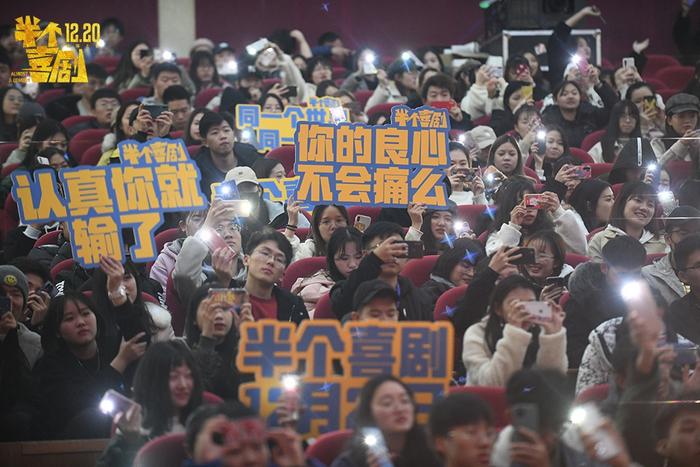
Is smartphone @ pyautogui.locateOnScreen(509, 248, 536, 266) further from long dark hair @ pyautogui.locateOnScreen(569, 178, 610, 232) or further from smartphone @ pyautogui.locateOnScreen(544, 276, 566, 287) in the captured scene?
long dark hair @ pyautogui.locateOnScreen(569, 178, 610, 232)

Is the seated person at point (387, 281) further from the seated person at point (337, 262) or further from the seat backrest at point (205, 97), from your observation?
the seat backrest at point (205, 97)

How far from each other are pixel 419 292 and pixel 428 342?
40cm

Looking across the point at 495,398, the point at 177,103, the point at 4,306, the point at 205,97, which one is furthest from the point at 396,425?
the point at 205,97

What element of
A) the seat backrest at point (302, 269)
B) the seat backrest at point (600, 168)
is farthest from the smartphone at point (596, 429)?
the seat backrest at point (600, 168)

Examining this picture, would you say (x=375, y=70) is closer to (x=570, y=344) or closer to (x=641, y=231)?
(x=641, y=231)

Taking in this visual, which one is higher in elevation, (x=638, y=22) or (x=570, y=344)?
(x=638, y=22)

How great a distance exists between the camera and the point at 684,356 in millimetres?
3227

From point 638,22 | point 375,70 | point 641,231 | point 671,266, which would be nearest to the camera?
point 671,266

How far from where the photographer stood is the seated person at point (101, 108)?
→ 620 cm

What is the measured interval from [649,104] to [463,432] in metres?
3.47

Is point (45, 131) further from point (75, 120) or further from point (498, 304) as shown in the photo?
point (498, 304)

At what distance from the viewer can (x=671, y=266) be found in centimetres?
380

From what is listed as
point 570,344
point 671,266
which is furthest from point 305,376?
point 671,266

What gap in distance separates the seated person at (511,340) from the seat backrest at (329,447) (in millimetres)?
421
